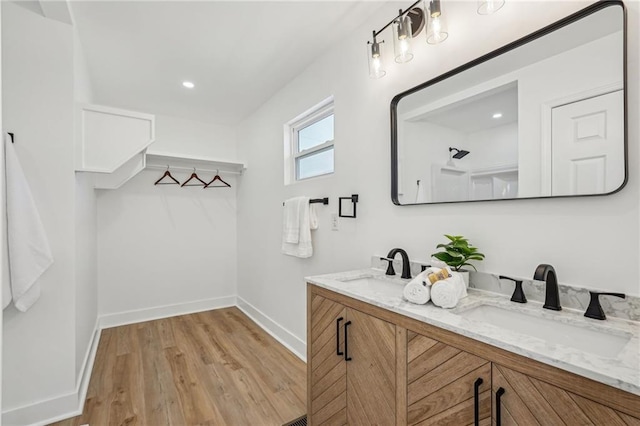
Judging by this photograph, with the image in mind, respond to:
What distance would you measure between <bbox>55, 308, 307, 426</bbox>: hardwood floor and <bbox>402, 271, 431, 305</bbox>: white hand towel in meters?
1.26

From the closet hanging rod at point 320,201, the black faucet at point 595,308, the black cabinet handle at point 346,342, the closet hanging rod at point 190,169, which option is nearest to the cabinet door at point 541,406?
the black faucet at point 595,308

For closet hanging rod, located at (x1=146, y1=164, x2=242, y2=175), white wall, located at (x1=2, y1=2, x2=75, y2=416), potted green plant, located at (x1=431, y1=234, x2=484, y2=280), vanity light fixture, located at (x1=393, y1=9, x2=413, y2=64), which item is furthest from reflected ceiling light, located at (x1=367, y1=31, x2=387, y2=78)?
closet hanging rod, located at (x1=146, y1=164, x2=242, y2=175)

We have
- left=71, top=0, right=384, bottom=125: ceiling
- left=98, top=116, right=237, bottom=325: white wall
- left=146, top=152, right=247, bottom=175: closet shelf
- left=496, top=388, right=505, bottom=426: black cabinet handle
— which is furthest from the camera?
left=98, top=116, right=237, bottom=325: white wall

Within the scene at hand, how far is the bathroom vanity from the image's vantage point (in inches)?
30.5

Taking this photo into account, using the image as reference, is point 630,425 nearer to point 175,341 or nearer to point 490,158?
point 490,158

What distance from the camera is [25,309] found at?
5.69 feet

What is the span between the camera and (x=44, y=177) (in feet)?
6.11

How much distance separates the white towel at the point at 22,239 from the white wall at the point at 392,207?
176 cm

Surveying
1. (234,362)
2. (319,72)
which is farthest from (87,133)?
(234,362)

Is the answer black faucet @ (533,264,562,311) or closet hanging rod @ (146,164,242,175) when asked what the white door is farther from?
closet hanging rod @ (146,164,242,175)

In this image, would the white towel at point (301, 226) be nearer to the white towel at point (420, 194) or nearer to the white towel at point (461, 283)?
the white towel at point (420, 194)

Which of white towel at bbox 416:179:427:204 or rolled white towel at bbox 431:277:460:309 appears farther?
white towel at bbox 416:179:427:204

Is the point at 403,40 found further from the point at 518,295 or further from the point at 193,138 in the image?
the point at 193,138

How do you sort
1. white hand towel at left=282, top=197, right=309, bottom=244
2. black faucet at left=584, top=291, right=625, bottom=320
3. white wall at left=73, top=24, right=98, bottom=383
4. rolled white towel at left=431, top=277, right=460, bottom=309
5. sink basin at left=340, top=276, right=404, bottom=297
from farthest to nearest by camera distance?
white hand towel at left=282, top=197, right=309, bottom=244 < white wall at left=73, top=24, right=98, bottom=383 < sink basin at left=340, top=276, right=404, bottom=297 < rolled white towel at left=431, top=277, right=460, bottom=309 < black faucet at left=584, top=291, right=625, bottom=320
